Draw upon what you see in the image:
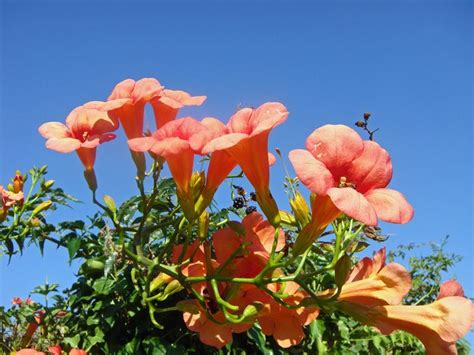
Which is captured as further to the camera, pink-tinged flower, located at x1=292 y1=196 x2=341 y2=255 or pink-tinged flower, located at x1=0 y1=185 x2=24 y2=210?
pink-tinged flower, located at x1=0 y1=185 x2=24 y2=210

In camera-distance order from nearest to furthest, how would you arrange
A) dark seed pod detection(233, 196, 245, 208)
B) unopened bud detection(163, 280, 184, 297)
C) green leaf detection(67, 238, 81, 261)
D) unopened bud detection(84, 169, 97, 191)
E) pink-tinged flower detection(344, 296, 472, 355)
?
pink-tinged flower detection(344, 296, 472, 355), unopened bud detection(163, 280, 184, 297), unopened bud detection(84, 169, 97, 191), green leaf detection(67, 238, 81, 261), dark seed pod detection(233, 196, 245, 208)

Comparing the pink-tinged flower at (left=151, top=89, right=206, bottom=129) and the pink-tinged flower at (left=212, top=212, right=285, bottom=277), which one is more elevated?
the pink-tinged flower at (left=151, top=89, right=206, bottom=129)

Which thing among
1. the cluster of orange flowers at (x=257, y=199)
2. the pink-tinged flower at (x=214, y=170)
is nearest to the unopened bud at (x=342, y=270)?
the cluster of orange flowers at (x=257, y=199)

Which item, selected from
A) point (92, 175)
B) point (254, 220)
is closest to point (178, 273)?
point (254, 220)

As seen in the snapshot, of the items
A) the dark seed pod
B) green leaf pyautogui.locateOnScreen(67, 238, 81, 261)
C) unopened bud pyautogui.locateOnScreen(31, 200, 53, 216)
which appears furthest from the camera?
unopened bud pyautogui.locateOnScreen(31, 200, 53, 216)

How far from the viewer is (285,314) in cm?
233

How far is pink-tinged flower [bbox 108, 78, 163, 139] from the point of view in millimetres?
2223

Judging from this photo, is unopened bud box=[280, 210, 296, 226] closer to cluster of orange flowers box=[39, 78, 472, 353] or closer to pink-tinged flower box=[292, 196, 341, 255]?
cluster of orange flowers box=[39, 78, 472, 353]

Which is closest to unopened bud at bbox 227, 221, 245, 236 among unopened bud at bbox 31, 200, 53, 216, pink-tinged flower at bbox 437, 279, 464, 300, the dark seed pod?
pink-tinged flower at bbox 437, 279, 464, 300

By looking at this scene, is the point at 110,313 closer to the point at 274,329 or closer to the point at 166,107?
the point at 274,329

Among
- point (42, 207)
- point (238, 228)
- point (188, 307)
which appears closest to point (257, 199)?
point (238, 228)

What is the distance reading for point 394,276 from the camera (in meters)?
2.13

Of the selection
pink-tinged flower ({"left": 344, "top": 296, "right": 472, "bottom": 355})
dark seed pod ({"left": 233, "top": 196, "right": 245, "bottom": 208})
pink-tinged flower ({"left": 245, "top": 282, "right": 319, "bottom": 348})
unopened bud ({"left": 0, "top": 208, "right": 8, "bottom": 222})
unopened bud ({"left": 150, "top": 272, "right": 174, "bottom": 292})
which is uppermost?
unopened bud ({"left": 0, "top": 208, "right": 8, "bottom": 222})

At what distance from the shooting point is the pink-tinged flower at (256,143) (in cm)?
195
